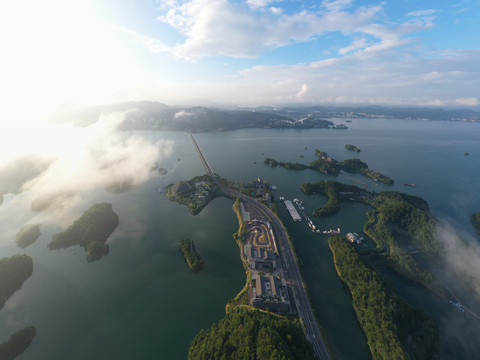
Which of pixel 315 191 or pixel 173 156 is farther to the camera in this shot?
pixel 173 156

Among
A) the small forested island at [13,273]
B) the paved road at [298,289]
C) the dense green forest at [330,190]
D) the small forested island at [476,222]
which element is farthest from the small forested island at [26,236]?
the small forested island at [476,222]

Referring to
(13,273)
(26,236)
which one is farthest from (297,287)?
(26,236)

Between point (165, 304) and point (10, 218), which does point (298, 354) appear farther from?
point (10, 218)

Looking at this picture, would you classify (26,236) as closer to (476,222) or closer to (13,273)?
(13,273)

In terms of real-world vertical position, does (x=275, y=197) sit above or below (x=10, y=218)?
above

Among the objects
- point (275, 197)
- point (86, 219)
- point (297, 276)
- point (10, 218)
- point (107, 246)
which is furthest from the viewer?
point (275, 197)

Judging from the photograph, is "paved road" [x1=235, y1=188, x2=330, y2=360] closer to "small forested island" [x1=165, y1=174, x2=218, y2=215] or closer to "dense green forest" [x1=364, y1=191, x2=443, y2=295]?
"dense green forest" [x1=364, y1=191, x2=443, y2=295]

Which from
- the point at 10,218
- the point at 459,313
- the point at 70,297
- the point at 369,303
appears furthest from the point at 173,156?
the point at 459,313
